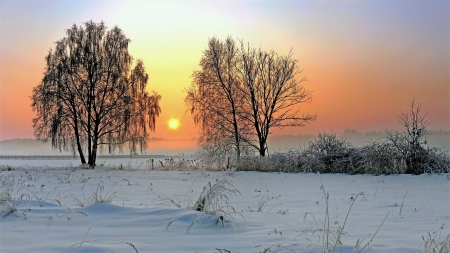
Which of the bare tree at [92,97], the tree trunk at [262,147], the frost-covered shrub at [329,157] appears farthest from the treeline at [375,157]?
the bare tree at [92,97]

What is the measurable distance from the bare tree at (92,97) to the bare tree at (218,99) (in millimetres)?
4189

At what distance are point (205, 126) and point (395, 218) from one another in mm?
16664

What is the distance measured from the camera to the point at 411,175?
11.7 m

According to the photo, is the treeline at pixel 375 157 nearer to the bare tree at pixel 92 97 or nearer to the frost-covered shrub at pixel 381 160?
the frost-covered shrub at pixel 381 160

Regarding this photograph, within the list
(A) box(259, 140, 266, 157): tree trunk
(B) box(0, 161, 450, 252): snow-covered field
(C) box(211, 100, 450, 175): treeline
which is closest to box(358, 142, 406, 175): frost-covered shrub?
(C) box(211, 100, 450, 175): treeline

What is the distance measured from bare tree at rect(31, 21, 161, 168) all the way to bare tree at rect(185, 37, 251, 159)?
13.7 ft

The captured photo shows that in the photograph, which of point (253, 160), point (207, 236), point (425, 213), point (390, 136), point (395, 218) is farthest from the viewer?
point (253, 160)

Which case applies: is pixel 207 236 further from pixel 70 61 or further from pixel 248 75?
pixel 70 61

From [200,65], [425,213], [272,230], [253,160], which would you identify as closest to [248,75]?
[200,65]

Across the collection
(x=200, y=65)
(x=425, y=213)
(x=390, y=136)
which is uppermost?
(x=200, y=65)

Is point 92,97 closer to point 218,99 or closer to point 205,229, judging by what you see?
point 218,99

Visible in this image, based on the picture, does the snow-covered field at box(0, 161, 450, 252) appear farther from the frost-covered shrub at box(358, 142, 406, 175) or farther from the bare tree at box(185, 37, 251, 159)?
the bare tree at box(185, 37, 251, 159)

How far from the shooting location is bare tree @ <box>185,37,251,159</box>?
20.7 meters

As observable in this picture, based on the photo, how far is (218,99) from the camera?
20.9 m
